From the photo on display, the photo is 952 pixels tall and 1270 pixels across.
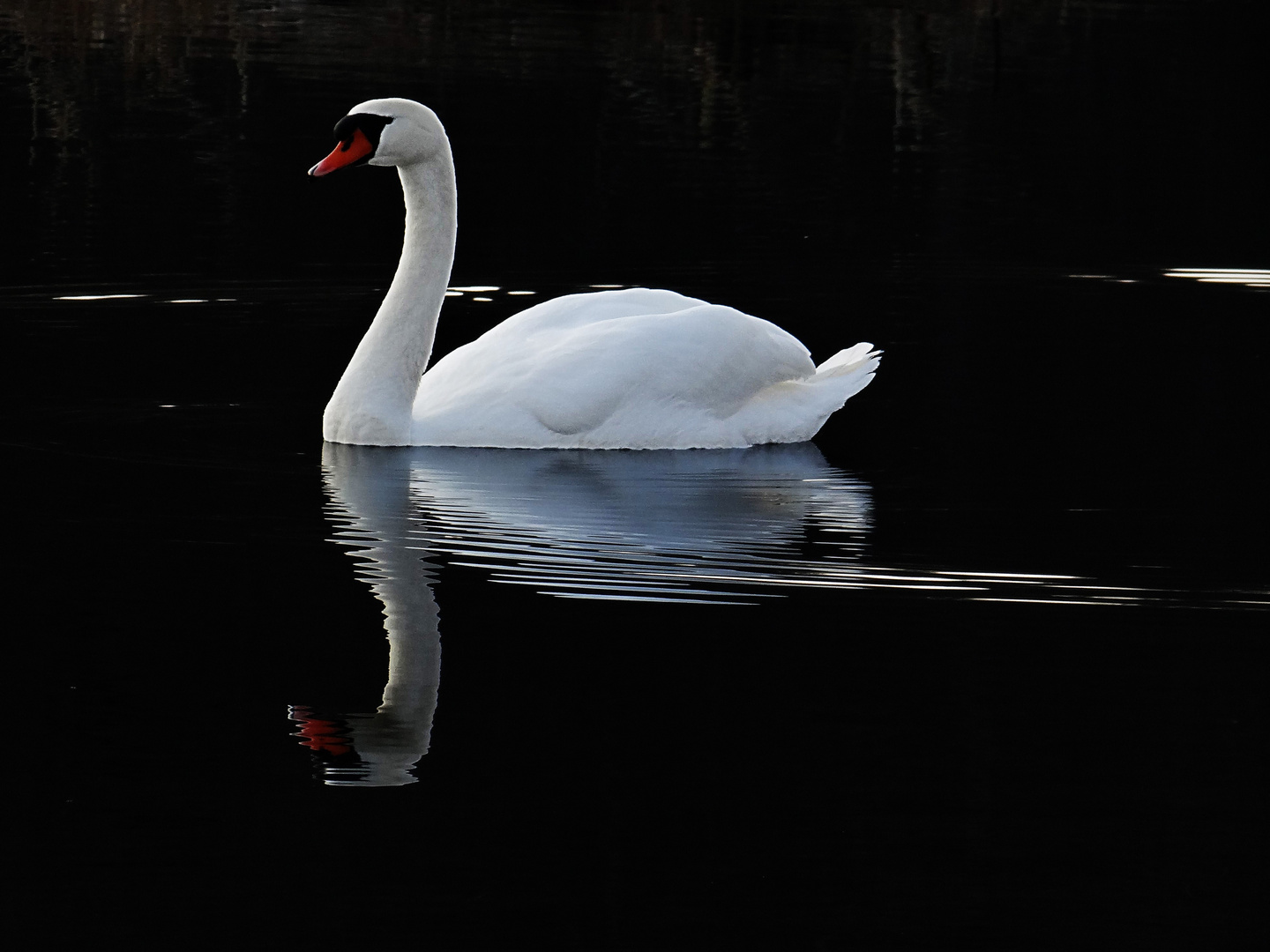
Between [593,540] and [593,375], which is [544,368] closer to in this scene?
[593,375]

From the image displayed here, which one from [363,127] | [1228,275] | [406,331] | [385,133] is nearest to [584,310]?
[406,331]

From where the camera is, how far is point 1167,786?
24.0ft

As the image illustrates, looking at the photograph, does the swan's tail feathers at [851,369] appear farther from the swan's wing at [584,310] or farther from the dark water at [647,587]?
the swan's wing at [584,310]

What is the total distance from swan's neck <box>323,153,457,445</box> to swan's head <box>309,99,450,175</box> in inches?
5.9

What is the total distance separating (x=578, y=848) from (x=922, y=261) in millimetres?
12943

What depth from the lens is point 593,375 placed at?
1234 centimetres

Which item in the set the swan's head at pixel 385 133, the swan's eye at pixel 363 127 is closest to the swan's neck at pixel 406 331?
the swan's head at pixel 385 133

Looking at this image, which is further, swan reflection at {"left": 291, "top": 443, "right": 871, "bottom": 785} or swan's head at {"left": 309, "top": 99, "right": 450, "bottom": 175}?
swan's head at {"left": 309, "top": 99, "right": 450, "bottom": 175}

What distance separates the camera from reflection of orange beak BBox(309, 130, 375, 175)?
12570mm

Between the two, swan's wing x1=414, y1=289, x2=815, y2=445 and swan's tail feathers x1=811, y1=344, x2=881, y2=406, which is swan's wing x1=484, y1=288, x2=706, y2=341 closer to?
swan's wing x1=414, y1=289, x2=815, y2=445

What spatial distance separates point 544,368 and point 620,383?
1.25ft

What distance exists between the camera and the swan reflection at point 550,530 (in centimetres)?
802

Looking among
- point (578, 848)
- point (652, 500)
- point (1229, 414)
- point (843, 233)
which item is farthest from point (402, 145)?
point (843, 233)

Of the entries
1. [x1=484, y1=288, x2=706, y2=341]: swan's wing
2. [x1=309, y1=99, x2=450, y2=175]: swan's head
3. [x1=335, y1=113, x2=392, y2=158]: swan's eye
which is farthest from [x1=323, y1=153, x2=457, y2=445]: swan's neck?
[x1=484, y1=288, x2=706, y2=341]: swan's wing
